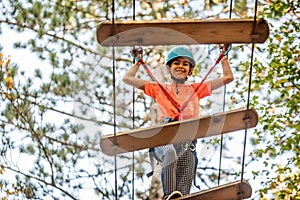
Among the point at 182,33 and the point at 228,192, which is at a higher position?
the point at 182,33

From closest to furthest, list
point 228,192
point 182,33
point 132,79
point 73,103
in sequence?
point 182,33 < point 228,192 < point 132,79 < point 73,103

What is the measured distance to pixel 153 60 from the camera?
5.44 meters

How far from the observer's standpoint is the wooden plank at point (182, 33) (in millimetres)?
2539

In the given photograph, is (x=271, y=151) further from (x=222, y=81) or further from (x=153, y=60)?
(x=222, y=81)

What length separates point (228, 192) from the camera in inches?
107

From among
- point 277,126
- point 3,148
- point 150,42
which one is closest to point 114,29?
point 150,42

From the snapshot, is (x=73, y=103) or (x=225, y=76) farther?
(x=73, y=103)

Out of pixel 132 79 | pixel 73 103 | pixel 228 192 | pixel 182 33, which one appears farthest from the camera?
pixel 73 103

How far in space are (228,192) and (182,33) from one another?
1.86ft

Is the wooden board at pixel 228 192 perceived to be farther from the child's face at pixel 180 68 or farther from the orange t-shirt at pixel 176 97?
the child's face at pixel 180 68

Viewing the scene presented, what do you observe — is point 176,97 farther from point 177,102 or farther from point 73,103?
point 73,103

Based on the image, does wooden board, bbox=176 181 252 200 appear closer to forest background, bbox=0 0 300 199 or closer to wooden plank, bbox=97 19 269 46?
wooden plank, bbox=97 19 269 46

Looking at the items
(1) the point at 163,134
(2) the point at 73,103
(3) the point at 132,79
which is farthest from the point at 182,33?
(2) the point at 73,103

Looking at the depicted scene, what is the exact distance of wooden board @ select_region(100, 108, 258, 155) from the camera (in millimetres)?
2584
